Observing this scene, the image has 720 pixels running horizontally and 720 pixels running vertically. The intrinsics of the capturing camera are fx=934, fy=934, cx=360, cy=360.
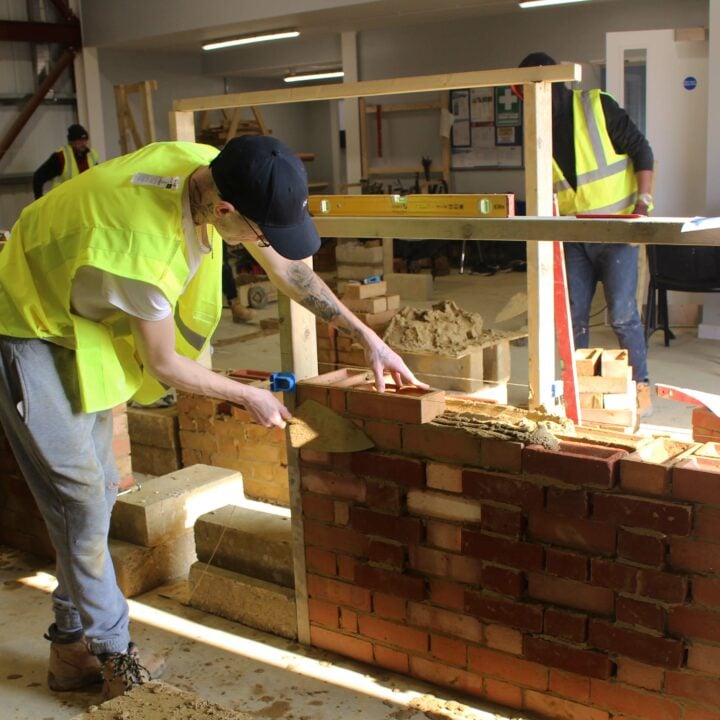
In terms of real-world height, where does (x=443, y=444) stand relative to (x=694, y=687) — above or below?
above

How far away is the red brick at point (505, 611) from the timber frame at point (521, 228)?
637 mm

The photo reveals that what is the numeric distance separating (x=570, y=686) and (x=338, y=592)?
80 centimetres

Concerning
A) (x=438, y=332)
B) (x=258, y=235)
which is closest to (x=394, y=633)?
(x=258, y=235)

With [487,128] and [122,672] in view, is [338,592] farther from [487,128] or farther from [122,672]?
[487,128]

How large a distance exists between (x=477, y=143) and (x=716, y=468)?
1103cm

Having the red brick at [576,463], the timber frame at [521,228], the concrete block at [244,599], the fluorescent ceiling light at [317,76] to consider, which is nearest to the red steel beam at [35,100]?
the fluorescent ceiling light at [317,76]

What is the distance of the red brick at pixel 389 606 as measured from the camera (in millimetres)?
2820

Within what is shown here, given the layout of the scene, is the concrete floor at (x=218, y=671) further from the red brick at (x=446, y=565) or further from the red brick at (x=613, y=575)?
the red brick at (x=613, y=575)

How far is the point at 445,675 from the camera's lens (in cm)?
277

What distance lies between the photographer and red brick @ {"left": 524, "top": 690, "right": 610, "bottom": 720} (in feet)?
8.19

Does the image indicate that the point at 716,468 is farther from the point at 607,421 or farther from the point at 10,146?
the point at 10,146

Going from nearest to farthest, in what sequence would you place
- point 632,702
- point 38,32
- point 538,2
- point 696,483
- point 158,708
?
point 158,708 < point 696,483 < point 632,702 < point 538,2 < point 38,32

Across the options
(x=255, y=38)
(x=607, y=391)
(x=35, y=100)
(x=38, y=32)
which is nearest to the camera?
(x=607, y=391)

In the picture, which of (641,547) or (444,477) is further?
(444,477)
